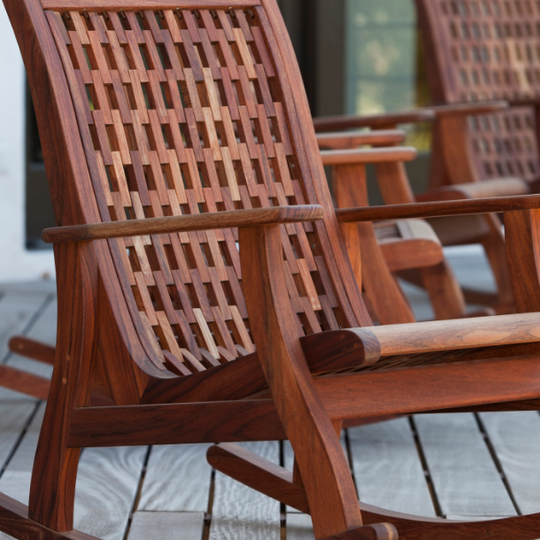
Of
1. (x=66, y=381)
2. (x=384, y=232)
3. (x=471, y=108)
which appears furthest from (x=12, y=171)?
(x=66, y=381)

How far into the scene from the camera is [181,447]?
1.74 metres

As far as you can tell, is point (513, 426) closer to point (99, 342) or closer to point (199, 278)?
point (199, 278)

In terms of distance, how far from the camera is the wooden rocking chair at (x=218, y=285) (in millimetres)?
1013

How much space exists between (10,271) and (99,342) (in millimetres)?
2660

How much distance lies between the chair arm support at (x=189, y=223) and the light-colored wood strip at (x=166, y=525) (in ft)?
1.51

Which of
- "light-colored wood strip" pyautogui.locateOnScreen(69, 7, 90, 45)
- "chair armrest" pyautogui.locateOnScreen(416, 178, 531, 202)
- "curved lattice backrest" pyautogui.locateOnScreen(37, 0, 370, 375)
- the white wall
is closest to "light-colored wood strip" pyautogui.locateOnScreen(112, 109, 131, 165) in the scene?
"curved lattice backrest" pyautogui.locateOnScreen(37, 0, 370, 375)

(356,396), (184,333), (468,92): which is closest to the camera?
(356,396)

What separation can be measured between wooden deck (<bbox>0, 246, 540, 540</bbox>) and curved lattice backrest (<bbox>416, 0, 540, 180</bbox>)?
41.5 inches

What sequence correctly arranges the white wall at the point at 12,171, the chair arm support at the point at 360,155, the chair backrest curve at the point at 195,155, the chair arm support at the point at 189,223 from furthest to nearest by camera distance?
the white wall at the point at 12,171 < the chair arm support at the point at 360,155 < the chair backrest curve at the point at 195,155 < the chair arm support at the point at 189,223

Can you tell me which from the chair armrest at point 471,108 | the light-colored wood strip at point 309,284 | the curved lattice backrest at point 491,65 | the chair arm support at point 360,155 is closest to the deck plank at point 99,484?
the light-colored wood strip at point 309,284

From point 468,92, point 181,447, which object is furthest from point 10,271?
point 181,447

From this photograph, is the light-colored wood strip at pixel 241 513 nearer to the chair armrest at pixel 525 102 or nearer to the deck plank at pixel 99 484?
the deck plank at pixel 99 484

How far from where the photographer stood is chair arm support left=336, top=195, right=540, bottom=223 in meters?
1.21

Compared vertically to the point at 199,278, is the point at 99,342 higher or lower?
lower
